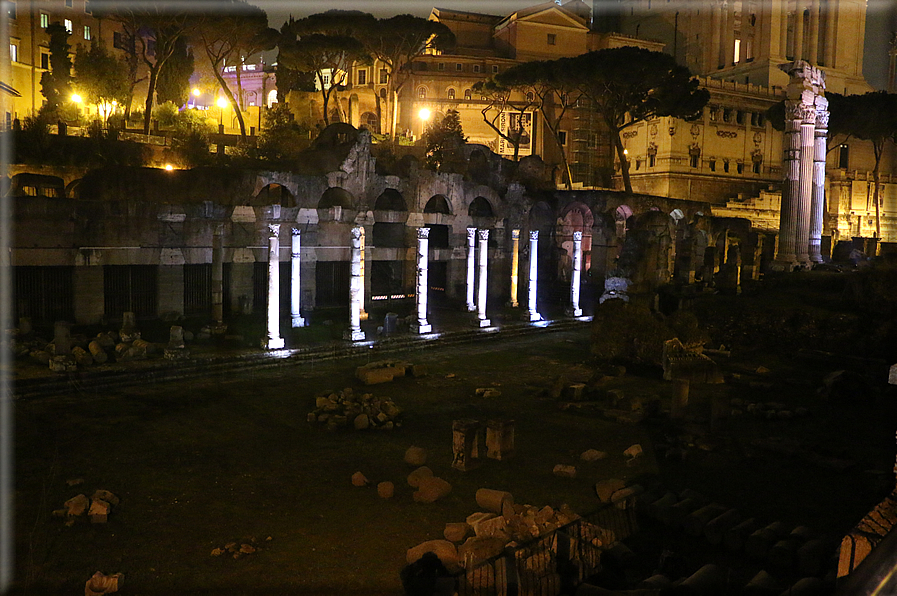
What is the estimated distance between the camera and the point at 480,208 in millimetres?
30484

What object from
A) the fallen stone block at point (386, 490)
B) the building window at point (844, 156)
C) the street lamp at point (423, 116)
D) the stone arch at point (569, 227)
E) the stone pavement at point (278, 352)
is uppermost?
the street lamp at point (423, 116)

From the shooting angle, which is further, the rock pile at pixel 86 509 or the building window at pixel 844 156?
the building window at pixel 844 156

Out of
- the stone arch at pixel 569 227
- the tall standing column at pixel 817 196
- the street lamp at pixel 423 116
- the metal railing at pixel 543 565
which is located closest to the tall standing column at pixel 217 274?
the metal railing at pixel 543 565

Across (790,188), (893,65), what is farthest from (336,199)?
(893,65)

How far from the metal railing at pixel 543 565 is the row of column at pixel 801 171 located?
892 inches

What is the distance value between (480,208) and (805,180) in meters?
12.9

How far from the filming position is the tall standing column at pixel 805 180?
26.2m

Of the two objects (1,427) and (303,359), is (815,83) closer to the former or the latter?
(303,359)

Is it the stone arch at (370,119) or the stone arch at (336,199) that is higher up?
the stone arch at (370,119)

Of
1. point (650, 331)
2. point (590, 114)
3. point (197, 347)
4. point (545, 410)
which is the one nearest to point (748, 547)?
point (545, 410)

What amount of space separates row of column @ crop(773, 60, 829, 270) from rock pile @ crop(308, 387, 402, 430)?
20.0 metres

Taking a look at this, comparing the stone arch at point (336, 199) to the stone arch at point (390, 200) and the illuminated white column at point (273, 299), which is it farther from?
the illuminated white column at point (273, 299)

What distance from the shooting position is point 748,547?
739 cm

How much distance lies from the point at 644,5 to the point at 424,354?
5583 cm
